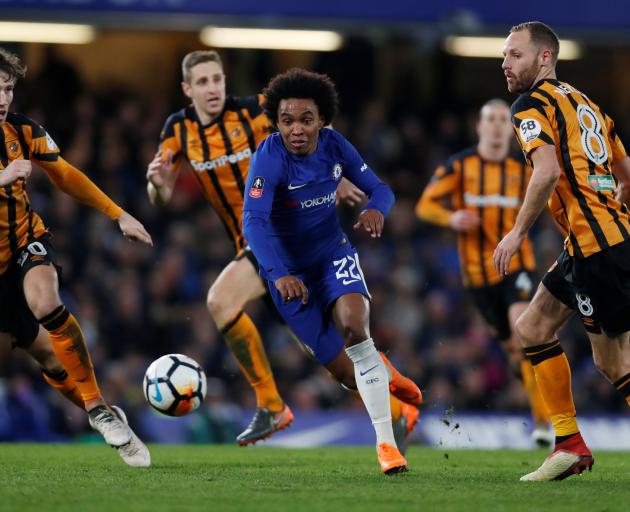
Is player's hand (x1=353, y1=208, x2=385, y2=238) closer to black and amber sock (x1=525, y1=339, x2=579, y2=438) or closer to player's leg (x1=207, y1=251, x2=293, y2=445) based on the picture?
black and amber sock (x1=525, y1=339, x2=579, y2=438)

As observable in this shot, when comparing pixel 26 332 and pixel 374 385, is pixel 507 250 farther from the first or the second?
pixel 26 332

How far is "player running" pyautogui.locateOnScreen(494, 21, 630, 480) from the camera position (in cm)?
590

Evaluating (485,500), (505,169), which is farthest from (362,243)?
(485,500)

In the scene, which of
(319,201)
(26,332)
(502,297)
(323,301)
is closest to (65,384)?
(26,332)

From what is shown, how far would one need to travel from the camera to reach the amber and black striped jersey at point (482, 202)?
1005 centimetres

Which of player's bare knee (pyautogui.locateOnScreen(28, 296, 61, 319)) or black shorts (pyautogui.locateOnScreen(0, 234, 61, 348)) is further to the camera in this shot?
black shorts (pyautogui.locateOnScreen(0, 234, 61, 348))

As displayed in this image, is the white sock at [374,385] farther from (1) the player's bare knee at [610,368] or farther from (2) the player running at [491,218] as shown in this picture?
(2) the player running at [491,218]

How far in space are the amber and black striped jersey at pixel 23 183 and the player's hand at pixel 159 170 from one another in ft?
2.81

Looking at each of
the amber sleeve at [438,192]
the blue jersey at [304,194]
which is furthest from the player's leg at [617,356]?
the amber sleeve at [438,192]

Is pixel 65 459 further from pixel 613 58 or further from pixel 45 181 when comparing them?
pixel 613 58

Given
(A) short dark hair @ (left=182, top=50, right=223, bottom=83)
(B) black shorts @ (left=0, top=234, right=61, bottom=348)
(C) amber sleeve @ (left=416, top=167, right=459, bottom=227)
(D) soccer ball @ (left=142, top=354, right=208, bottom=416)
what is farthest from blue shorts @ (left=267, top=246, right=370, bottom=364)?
(C) amber sleeve @ (left=416, top=167, right=459, bottom=227)

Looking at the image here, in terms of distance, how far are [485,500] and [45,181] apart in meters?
9.80

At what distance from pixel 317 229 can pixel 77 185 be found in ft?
5.02

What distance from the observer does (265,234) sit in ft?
20.9
